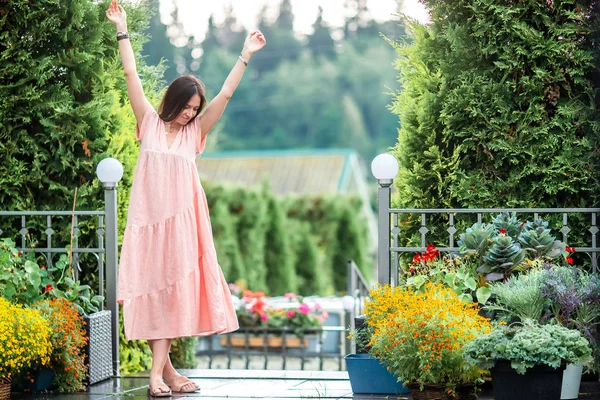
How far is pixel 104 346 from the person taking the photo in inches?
203

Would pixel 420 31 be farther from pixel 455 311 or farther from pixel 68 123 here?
pixel 68 123

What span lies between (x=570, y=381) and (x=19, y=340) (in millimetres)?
2725

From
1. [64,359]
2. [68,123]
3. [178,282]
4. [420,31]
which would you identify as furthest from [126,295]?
[420,31]

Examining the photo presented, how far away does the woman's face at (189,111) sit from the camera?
14.7ft

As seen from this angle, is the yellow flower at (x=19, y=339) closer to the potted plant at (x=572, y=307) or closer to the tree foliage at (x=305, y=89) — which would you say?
the potted plant at (x=572, y=307)

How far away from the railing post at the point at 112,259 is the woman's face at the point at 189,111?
1006mm

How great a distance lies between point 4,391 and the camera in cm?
455

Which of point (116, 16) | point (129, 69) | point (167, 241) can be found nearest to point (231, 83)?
point (129, 69)

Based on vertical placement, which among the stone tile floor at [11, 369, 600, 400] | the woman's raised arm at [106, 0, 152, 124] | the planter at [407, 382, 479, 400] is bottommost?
the stone tile floor at [11, 369, 600, 400]

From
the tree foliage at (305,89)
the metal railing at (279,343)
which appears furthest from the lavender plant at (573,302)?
the tree foliage at (305,89)

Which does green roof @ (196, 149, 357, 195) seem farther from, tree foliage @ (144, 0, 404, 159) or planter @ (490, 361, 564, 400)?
planter @ (490, 361, 564, 400)

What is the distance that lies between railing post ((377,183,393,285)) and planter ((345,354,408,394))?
592 millimetres

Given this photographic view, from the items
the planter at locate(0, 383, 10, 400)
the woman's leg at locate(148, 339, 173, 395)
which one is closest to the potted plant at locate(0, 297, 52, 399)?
the planter at locate(0, 383, 10, 400)

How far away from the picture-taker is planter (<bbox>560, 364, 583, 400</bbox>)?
13.8ft
